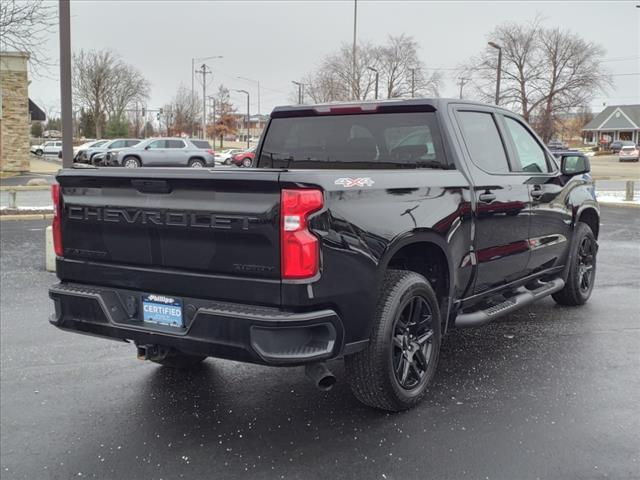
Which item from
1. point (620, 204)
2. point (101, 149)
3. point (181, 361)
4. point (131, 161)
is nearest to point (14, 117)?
point (131, 161)

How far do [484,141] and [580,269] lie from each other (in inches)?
93.4

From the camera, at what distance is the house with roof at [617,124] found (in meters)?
101

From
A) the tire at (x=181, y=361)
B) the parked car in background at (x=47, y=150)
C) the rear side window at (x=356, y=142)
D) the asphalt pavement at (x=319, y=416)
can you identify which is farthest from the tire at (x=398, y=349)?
the parked car in background at (x=47, y=150)

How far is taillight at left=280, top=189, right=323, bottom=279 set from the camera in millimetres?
3240

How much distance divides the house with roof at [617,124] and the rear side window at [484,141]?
103 metres

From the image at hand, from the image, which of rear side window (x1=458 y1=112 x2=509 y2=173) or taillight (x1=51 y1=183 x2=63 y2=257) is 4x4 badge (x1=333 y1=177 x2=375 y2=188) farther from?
taillight (x1=51 y1=183 x2=63 y2=257)

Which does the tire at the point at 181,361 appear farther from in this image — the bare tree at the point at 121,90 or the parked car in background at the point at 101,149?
the bare tree at the point at 121,90

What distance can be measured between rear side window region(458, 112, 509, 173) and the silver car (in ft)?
99.3

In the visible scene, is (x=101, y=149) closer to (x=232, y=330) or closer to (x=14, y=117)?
(x=14, y=117)

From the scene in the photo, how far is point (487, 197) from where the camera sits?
4719mm

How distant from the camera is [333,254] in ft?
11.1

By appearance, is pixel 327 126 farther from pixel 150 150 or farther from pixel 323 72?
pixel 323 72

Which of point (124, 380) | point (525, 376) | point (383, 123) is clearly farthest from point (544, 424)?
point (124, 380)

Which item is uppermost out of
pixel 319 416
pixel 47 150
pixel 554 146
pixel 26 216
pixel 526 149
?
pixel 554 146
